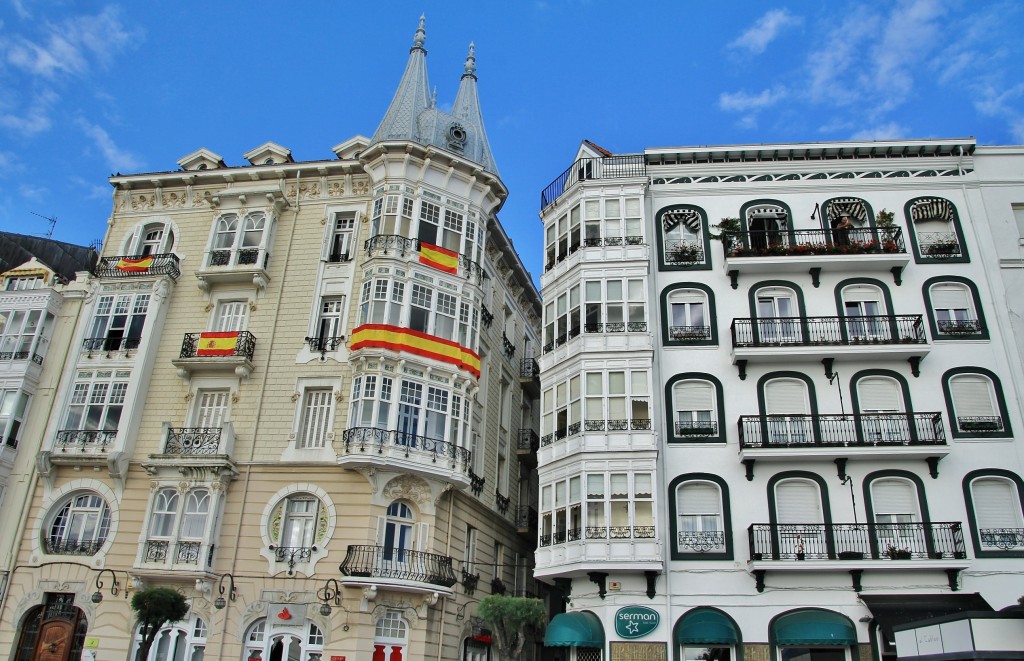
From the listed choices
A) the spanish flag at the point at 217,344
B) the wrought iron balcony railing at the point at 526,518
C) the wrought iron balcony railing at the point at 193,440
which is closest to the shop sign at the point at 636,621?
the wrought iron balcony railing at the point at 526,518

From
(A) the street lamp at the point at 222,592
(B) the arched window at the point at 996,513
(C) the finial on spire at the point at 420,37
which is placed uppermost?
(C) the finial on spire at the point at 420,37

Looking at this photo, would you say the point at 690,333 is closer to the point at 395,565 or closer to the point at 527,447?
the point at 527,447

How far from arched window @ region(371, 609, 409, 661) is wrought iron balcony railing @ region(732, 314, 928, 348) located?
15.1 m

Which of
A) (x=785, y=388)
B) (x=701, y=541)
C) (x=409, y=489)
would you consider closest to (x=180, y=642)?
(x=409, y=489)

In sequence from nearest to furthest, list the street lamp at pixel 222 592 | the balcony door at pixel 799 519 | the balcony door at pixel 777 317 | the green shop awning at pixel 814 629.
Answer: the green shop awning at pixel 814 629, the balcony door at pixel 799 519, the street lamp at pixel 222 592, the balcony door at pixel 777 317

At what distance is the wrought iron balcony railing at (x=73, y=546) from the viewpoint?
91.1ft

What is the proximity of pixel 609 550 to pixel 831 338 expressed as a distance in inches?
435

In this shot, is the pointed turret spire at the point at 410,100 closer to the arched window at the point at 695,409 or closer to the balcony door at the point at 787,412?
the arched window at the point at 695,409

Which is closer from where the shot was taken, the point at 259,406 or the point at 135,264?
the point at 259,406

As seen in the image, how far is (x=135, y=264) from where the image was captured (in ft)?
107

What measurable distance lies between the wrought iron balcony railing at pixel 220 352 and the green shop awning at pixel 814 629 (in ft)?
69.3

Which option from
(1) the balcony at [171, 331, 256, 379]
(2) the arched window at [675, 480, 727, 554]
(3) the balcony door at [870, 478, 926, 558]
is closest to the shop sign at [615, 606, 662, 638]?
(2) the arched window at [675, 480, 727, 554]

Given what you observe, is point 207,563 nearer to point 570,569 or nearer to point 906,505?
point 570,569

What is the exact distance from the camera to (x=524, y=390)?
39625 millimetres
